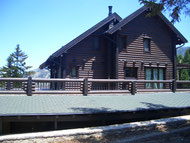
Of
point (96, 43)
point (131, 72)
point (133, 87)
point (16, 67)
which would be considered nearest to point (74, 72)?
point (96, 43)

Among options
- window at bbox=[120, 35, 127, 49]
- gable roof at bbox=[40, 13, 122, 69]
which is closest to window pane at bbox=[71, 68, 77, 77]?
gable roof at bbox=[40, 13, 122, 69]

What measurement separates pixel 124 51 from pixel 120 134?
10.2 m

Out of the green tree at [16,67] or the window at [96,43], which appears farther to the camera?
the green tree at [16,67]

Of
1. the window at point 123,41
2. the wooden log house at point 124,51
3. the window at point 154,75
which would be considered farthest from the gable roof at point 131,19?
the window at point 154,75

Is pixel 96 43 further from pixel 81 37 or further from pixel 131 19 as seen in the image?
pixel 131 19

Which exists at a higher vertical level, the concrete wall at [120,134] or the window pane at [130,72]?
the window pane at [130,72]

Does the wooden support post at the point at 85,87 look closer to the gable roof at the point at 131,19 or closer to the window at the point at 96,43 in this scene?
the gable roof at the point at 131,19

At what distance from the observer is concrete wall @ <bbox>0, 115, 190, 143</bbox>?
571cm

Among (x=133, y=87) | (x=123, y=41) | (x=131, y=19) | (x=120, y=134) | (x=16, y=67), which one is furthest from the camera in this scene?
(x=16, y=67)

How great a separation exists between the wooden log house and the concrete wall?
8.05 meters

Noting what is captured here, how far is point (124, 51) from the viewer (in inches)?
613

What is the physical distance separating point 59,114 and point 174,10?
686 cm

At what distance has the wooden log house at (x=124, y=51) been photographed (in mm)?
14938

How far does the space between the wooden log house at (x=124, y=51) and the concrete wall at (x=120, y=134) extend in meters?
8.05
